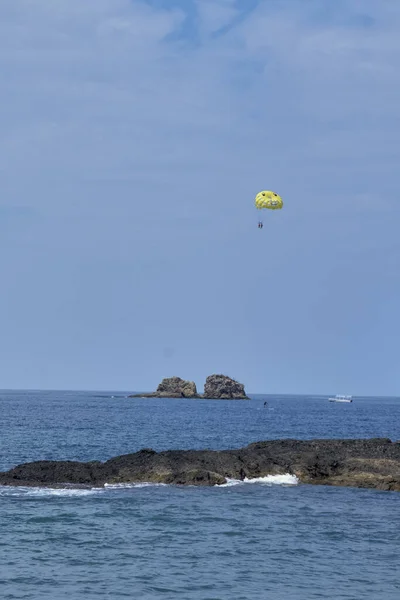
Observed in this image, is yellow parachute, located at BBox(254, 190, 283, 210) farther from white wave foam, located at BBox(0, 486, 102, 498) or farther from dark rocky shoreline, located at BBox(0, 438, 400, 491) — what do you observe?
white wave foam, located at BBox(0, 486, 102, 498)

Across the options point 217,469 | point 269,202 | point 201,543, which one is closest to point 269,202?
point 269,202

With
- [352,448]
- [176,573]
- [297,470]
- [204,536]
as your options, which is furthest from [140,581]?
[352,448]

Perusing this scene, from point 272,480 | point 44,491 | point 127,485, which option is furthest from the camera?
point 272,480

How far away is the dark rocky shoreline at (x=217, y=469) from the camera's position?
48.9m

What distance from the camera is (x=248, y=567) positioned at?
30531mm

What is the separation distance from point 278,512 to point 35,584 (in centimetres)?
1663

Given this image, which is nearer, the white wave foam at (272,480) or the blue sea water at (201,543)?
the blue sea water at (201,543)

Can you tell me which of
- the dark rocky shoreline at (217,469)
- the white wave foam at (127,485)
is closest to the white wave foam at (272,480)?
the dark rocky shoreline at (217,469)

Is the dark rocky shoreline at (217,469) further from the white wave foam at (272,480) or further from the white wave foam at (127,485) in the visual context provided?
the white wave foam at (127,485)

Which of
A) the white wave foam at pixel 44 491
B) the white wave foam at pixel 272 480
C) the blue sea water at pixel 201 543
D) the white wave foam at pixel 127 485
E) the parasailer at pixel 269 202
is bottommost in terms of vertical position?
the blue sea water at pixel 201 543

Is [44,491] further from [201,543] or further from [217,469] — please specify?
[201,543]

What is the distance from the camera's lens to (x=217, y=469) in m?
51.2

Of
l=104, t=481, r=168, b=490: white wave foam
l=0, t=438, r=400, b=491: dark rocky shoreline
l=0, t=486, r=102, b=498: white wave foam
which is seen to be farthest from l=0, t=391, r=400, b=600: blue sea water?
l=0, t=438, r=400, b=491: dark rocky shoreline

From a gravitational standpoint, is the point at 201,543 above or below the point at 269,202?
below
